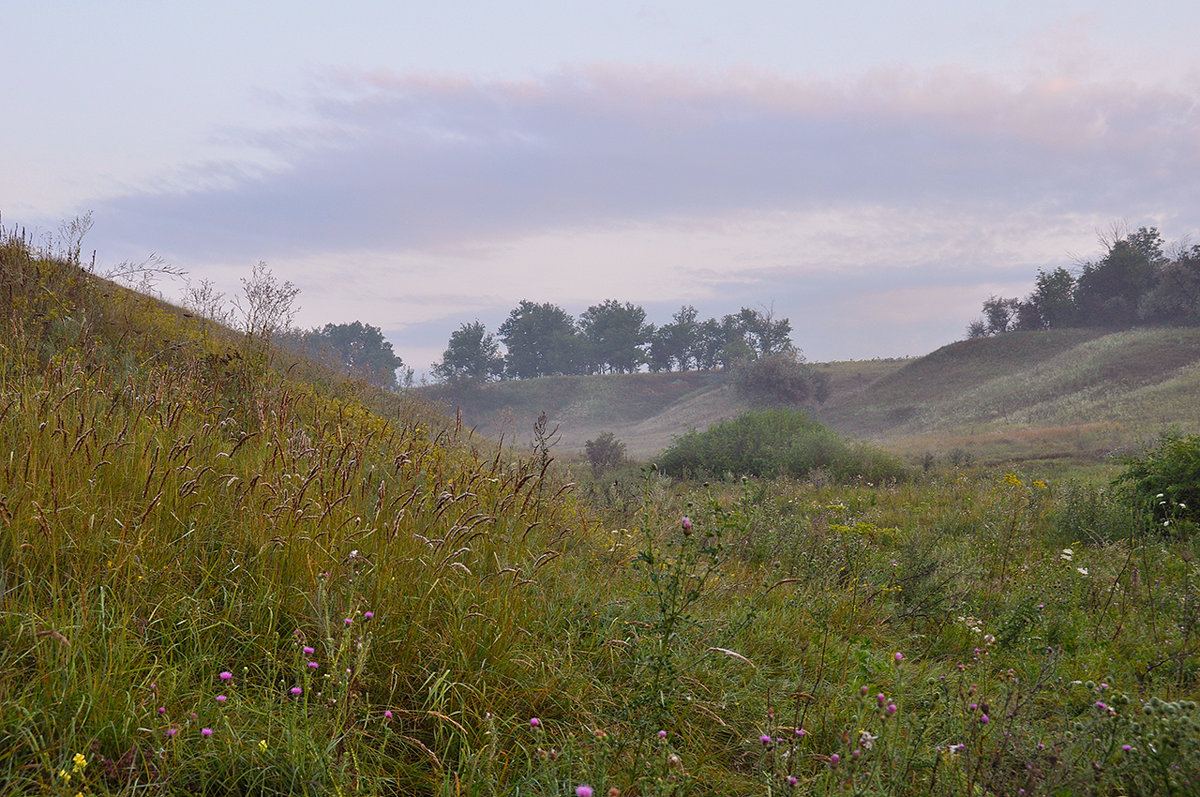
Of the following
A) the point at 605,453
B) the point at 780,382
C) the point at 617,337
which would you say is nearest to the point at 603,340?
the point at 617,337

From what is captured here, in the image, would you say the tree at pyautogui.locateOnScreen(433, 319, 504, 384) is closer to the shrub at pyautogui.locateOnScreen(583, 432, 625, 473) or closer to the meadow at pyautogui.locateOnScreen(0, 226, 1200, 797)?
the shrub at pyautogui.locateOnScreen(583, 432, 625, 473)

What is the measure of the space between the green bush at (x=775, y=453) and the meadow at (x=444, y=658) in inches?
446

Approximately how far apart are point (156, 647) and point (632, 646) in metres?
1.64

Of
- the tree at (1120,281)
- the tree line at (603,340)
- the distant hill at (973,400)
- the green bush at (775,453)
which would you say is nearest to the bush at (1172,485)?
the green bush at (775,453)

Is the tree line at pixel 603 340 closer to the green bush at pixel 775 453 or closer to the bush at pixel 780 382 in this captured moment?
the bush at pixel 780 382

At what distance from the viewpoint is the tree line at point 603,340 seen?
→ 78688 mm

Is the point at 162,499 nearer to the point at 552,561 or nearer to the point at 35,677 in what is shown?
the point at 35,677

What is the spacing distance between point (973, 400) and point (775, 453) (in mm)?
27536

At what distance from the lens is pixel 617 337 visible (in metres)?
80.6

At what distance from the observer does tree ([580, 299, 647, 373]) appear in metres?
80.6

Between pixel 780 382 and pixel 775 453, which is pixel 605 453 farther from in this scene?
pixel 780 382

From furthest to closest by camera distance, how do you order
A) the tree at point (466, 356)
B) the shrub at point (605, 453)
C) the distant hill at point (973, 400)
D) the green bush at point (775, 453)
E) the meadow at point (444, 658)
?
the tree at point (466, 356) < the distant hill at point (973, 400) < the shrub at point (605, 453) < the green bush at point (775, 453) < the meadow at point (444, 658)

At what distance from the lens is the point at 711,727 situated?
265cm

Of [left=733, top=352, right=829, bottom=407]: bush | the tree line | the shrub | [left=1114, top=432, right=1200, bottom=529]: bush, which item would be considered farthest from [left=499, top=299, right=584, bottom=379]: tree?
[left=1114, top=432, right=1200, bottom=529]: bush
